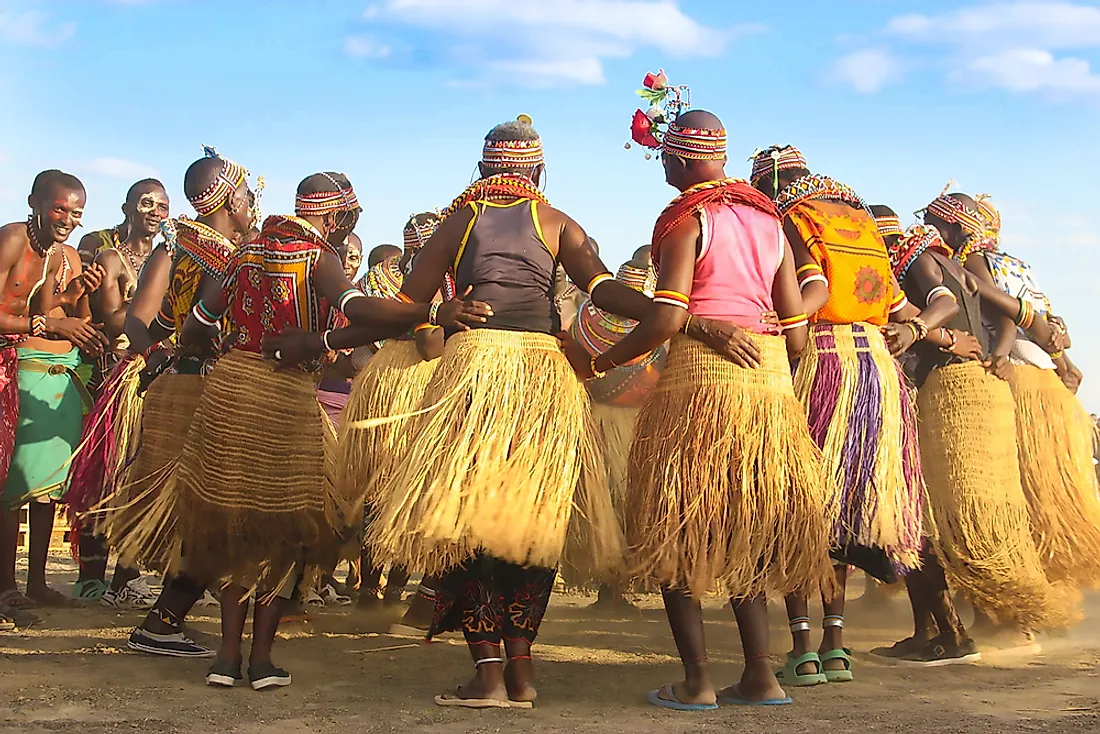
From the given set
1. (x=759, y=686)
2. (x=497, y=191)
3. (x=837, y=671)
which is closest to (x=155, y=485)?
(x=497, y=191)

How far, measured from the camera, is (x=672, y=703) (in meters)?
4.11

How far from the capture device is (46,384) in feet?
20.6

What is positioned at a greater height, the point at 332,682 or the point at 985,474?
the point at 985,474

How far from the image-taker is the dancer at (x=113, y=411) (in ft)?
20.5

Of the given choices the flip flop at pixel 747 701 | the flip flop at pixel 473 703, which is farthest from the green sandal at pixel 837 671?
the flip flop at pixel 473 703

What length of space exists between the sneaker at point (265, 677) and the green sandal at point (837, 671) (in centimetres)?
215

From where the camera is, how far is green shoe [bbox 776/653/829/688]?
4594mm

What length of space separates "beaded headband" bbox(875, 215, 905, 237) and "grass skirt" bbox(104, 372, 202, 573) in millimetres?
3333

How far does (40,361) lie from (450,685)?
124 inches

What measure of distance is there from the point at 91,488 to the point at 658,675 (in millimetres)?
3354

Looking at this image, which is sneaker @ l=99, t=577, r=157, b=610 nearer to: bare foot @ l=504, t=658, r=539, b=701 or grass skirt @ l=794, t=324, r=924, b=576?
bare foot @ l=504, t=658, r=539, b=701

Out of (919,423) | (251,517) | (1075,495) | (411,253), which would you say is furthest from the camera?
(411,253)

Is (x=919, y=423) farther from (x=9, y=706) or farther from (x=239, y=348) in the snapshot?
A: (x=9, y=706)

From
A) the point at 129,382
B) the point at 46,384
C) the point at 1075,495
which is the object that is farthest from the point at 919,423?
the point at 46,384
